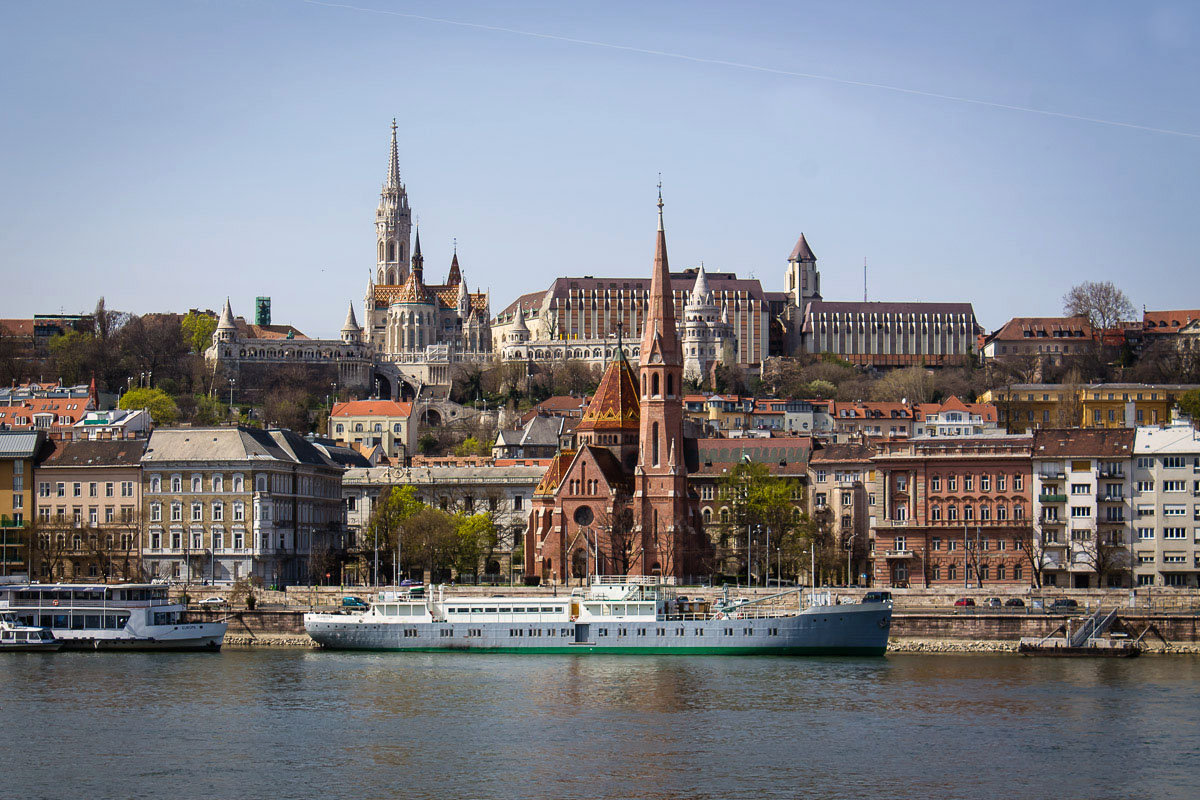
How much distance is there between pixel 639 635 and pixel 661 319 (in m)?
26.2

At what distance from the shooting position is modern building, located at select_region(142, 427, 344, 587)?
9719 centimetres

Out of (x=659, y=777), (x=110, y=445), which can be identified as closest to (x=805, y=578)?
(x=110, y=445)

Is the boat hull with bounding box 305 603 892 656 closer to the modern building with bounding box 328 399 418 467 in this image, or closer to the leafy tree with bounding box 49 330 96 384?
the modern building with bounding box 328 399 418 467

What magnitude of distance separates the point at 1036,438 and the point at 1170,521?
759cm

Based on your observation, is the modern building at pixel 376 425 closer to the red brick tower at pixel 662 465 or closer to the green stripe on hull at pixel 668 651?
the red brick tower at pixel 662 465

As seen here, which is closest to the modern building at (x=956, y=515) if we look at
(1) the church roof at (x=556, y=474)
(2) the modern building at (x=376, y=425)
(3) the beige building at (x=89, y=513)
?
(1) the church roof at (x=556, y=474)

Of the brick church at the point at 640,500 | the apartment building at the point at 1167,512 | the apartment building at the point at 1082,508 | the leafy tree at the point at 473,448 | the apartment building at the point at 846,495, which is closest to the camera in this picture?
the apartment building at the point at 1167,512

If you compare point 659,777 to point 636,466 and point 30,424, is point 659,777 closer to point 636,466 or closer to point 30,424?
point 636,466

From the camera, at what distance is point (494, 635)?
80.8 meters

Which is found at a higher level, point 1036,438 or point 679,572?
point 1036,438

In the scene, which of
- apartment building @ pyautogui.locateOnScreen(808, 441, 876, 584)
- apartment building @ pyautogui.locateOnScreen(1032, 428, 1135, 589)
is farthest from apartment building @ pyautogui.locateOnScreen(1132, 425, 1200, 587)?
apartment building @ pyautogui.locateOnScreen(808, 441, 876, 584)

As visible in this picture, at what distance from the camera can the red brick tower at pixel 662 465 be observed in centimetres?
9750

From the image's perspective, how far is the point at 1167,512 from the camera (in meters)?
92.2

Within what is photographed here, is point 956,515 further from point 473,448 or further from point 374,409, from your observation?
point 374,409
